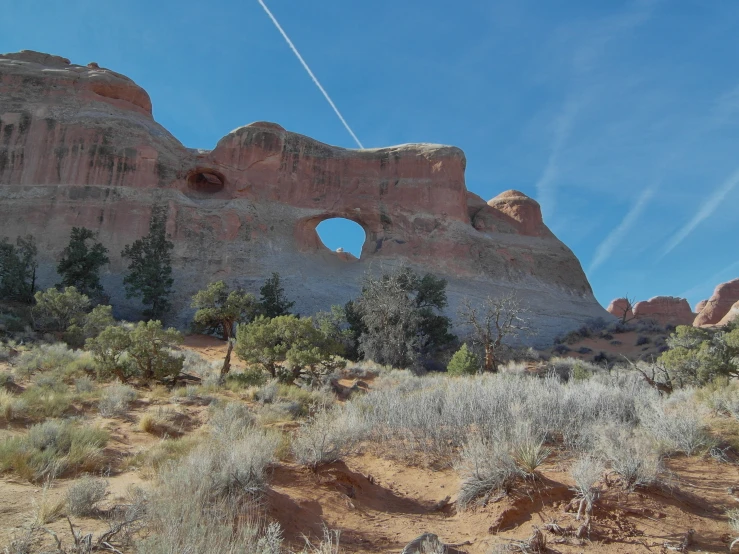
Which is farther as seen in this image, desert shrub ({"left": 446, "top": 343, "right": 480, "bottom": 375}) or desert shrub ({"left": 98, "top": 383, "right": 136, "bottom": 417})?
desert shrub ({"left": 446, "top": 343, "right": 480, "bottom": 375})

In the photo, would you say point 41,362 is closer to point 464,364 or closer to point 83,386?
point 83,386

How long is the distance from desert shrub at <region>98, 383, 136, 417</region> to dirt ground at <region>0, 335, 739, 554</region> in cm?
215

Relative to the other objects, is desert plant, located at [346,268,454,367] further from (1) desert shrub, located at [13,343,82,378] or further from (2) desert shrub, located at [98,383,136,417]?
(2) desert shrub, located at [98,383,136,417]

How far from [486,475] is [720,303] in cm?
6288

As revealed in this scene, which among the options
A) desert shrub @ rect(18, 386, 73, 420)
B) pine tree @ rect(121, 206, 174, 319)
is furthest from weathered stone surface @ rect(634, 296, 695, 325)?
desert shrub @ rect(18, 386, 73, 420)

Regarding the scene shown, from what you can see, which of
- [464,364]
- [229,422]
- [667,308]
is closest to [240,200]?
[464,364]

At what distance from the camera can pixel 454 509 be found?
4.30 metres

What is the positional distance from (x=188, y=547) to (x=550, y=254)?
43523mm

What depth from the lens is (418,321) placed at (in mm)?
22484

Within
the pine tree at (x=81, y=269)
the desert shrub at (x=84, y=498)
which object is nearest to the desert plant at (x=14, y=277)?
the pine tree at (x=81, y=269)

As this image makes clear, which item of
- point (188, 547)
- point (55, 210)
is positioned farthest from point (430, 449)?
point (55, 210)

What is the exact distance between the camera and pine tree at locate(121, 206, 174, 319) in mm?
26375

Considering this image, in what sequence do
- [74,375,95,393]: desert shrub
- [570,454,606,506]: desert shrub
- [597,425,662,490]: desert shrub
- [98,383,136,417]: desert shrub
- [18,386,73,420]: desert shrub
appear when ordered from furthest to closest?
[74,375,95,393]: desert shrub
[98,383,136,417]: desert shrub
[18,386,73,420]: desert shrub
[597,425,662,490]: desert shrub
[570,454,606,506]: desert shrub

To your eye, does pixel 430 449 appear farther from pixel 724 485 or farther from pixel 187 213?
pixel 187 213
